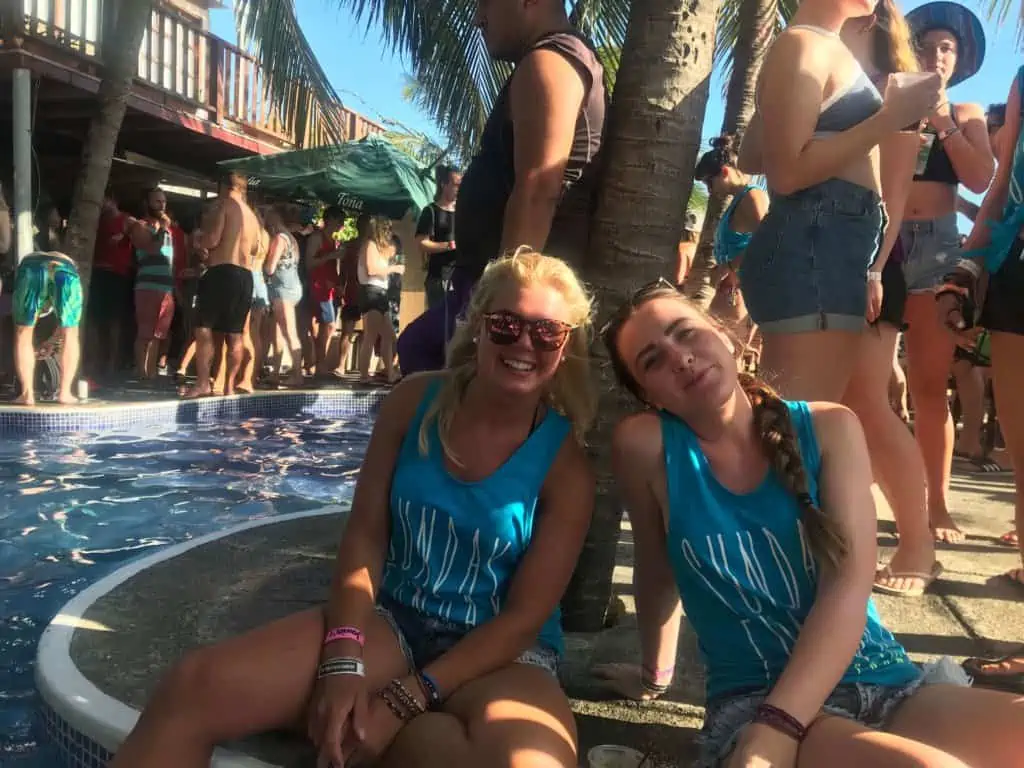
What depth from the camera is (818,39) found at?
2.36 m

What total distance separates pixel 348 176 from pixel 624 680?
11.2 metres

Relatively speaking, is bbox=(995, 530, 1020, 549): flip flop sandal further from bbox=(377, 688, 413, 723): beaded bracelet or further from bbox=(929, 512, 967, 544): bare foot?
bbox=(377, 688, 413, 723): beaded bracelet

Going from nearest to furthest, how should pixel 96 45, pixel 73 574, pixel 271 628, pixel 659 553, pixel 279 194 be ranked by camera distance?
pixel 271 628, pixel 659 553, pixel 73 574, pixel 96 45, pixel 279 194

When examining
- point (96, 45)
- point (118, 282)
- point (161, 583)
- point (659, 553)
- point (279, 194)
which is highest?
point (96, 45)

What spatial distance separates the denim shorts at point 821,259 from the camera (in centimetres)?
243

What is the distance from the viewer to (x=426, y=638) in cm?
198

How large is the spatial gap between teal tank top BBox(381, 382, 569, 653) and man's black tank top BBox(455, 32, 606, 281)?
2.92ft

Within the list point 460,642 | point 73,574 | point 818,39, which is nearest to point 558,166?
point 818,39

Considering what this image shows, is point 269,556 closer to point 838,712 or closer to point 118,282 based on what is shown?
point 838,712

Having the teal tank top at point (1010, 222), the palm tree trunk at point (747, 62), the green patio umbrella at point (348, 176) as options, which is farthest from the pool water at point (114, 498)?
the green patio umbrella at point (348, 176)

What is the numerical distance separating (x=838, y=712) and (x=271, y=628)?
45.3 inches

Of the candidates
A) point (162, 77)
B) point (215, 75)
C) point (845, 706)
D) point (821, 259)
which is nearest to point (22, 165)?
point (162, 77)

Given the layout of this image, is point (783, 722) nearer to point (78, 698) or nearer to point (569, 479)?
point (569, 479)

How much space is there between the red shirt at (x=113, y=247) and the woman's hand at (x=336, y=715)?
985 cm
